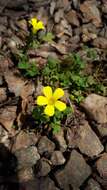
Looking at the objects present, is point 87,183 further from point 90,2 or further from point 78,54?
point 90,2

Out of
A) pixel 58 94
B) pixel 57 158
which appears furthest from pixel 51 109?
pixel 57 158

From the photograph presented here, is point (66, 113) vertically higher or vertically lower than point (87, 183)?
higher

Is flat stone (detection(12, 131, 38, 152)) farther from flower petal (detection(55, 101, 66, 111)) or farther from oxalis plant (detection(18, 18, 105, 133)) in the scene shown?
flower petal (detection(55, 101, 66, 111))

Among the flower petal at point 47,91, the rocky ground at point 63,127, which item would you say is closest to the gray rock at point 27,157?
the rocky ground at point 63,127

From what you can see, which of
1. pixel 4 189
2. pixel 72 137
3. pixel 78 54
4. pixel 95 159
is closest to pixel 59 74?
pixel 78 54

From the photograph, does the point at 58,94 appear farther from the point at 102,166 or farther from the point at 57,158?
the point at 102,166
